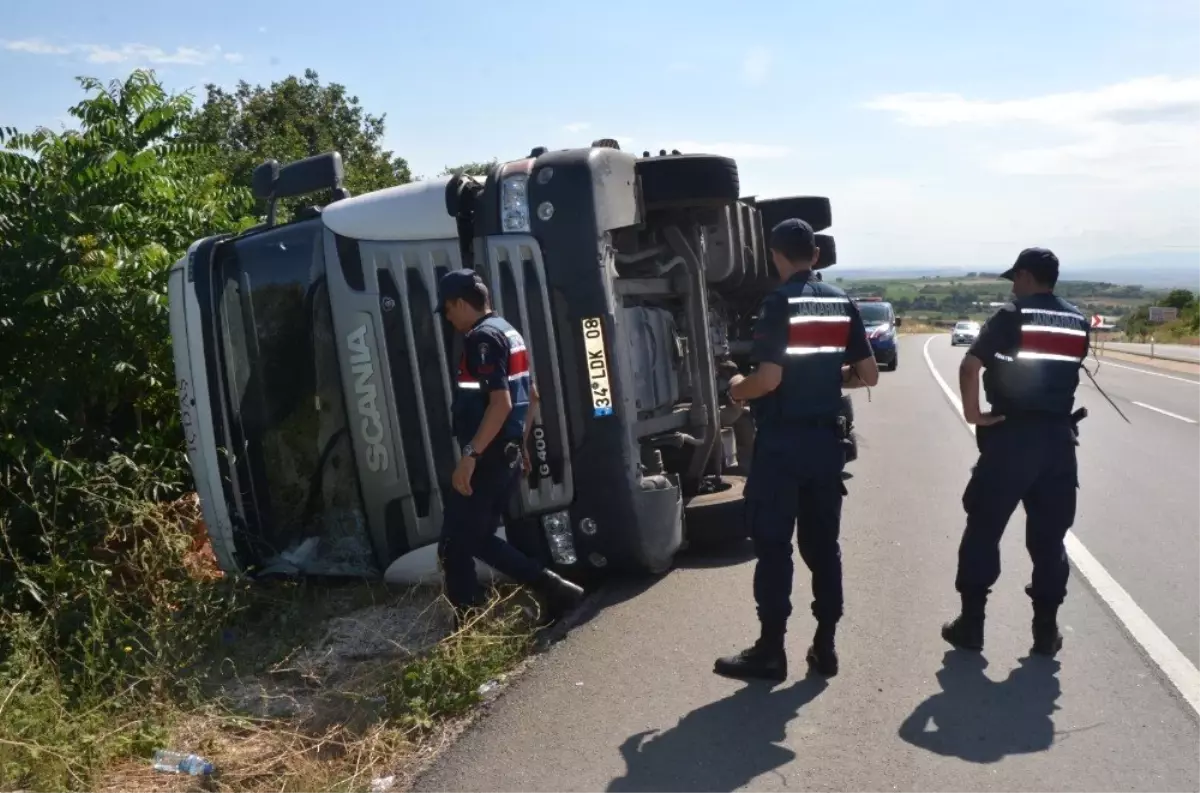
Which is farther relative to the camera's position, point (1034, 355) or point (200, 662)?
point (200, 662)

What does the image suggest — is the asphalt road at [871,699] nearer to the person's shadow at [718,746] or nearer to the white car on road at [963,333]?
the person's shadow at [718,746]

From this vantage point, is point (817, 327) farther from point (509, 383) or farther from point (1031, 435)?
point (509, 383)

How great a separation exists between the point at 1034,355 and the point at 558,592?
7.89 ft

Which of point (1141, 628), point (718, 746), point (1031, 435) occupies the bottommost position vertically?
point (1141, 628)

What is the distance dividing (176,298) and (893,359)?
23.7 meters

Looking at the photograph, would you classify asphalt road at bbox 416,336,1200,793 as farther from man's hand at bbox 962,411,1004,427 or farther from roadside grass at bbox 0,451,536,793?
man's hand at bbox 962,411,1004,427

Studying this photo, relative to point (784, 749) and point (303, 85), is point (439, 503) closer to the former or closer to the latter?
point (784, 749)

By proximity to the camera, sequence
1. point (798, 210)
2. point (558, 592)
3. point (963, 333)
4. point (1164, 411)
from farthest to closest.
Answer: point (963, 333) < point (1164, 411) < point (798, 210) < point (558, 592)

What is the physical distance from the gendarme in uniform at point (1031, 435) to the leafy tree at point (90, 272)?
509cm

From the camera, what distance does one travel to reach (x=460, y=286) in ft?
17.3

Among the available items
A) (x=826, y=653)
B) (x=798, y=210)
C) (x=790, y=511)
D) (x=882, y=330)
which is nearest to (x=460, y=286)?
(x=790, y=511)

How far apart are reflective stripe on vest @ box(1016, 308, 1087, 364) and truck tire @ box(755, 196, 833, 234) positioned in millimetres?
4671

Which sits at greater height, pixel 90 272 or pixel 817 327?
pixel 90 272

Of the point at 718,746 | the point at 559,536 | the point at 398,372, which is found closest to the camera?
the point at 718,746
